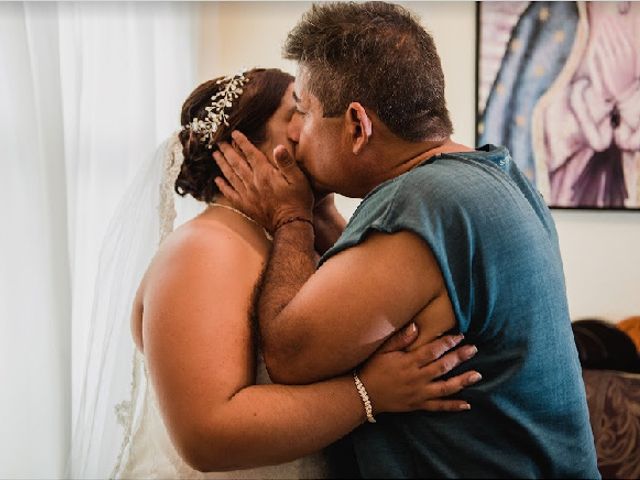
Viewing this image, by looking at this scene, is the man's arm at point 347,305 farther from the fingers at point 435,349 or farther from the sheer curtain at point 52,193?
the sheer curtain at point 52,193

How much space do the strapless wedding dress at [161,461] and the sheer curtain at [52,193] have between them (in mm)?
326

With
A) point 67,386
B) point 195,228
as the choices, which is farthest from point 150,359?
point 67,386

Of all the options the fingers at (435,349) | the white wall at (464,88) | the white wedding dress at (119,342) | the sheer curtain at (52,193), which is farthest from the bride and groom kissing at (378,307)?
the white wall at (464,88)

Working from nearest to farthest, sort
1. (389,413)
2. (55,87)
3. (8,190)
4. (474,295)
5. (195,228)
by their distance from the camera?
(474,295) < (389,413) < (195,228) < (8,190) < (55,87)

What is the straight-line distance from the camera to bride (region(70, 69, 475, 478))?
44.8 inches

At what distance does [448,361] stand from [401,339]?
0.26 feet

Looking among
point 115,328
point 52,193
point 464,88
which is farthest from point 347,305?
point 464,88

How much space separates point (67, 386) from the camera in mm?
1815

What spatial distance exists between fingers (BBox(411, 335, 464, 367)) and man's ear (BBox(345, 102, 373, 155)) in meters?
0.35

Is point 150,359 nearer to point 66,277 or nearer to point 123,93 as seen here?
point 66,277

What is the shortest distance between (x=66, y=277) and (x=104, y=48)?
0.67 m

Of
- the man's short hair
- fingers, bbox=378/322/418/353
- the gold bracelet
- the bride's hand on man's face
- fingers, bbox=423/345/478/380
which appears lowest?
the gold bracelet

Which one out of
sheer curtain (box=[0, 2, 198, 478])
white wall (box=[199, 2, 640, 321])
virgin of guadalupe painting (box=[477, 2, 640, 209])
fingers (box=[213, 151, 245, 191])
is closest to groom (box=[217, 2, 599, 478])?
fingers (box=[213, 151, 245, 191])

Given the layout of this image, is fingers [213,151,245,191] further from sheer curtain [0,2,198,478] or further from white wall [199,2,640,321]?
white wall [199,2,640,321]
